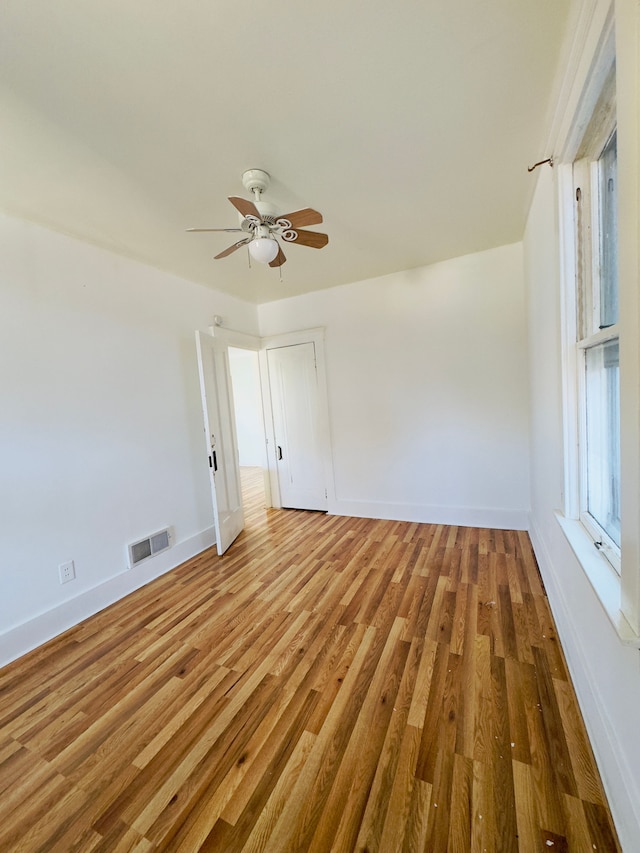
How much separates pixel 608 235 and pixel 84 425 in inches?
123

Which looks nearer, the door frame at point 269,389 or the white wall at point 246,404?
the door frame at point 269,389

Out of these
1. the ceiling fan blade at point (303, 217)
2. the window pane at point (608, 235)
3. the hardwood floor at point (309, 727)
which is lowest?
the hardwood floor at point (309, 727)

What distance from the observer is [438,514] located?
3459 mm

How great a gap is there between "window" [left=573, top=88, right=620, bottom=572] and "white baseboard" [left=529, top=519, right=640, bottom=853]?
1.58 feet

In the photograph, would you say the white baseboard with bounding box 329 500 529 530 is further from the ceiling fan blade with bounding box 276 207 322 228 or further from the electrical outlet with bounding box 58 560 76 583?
the ceiling fan blade with bounding box 276 207 322 228

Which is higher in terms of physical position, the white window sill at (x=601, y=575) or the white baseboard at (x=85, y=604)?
the white window sill at (x=601, y=575)

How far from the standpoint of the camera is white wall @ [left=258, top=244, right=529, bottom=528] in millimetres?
3100

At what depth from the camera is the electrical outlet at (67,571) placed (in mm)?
2186

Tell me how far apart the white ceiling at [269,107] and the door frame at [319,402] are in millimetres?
1681

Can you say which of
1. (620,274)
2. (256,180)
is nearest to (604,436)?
(620,274)

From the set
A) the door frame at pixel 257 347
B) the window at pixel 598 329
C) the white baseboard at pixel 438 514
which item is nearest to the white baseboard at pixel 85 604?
the door frame at pixel 257 347

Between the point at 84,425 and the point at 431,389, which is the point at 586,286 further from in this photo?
the point at 84,425

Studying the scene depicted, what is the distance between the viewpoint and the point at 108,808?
1146 millimetres

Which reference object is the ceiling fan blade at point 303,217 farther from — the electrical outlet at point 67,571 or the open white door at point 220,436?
the electrical outlet at point 67,571
